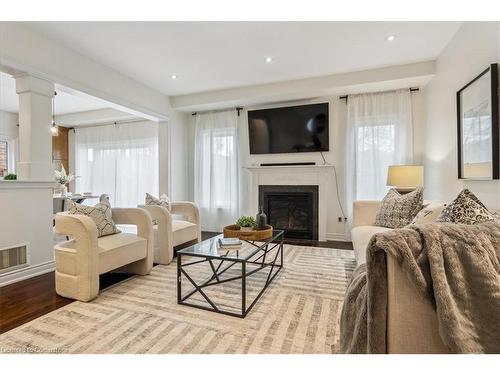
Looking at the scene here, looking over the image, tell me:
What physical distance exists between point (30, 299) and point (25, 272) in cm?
66

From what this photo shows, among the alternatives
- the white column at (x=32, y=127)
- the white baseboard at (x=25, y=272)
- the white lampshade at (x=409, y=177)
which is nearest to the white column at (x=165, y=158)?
the white column at (x=32, y=127)

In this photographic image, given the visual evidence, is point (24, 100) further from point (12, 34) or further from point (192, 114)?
point (192, 114)

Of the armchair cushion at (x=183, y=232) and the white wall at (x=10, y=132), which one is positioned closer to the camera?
the armchair cushion at (x=183, y=232)

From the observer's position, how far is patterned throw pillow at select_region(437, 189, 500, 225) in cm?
134

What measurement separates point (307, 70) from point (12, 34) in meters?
3.22

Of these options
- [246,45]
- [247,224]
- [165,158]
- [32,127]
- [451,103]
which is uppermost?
[246,45]

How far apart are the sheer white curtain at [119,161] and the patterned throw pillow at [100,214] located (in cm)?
289

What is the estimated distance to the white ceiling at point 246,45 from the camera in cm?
257

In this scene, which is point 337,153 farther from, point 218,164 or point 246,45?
point 246,45

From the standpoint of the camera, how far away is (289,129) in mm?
4402

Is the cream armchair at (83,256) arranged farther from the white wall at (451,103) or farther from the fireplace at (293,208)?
the white wall at (451,103)

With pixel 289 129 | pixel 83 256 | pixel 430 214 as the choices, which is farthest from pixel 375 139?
pixel 83 256

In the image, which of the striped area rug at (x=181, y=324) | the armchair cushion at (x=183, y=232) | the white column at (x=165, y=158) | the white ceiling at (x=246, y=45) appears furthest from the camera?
the white column at (x=165, y=158)

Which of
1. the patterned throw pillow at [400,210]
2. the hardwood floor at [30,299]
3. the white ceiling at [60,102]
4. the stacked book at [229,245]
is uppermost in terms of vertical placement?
the white ceiling at [60,102]
